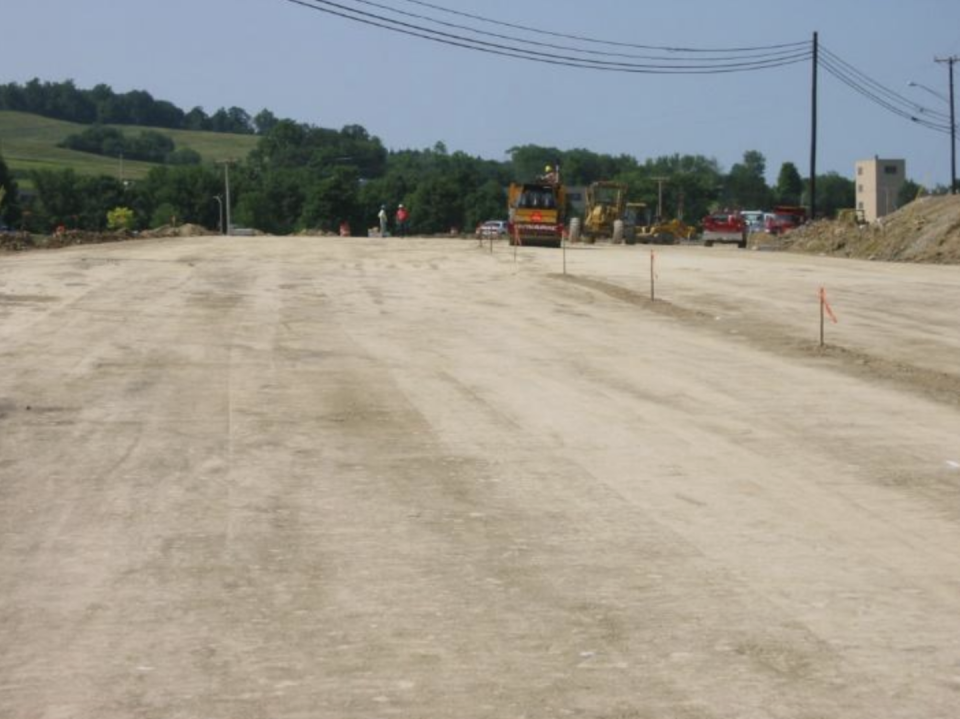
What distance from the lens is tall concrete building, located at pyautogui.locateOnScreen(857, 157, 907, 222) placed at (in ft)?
518

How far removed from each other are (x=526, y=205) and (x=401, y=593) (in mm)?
46791

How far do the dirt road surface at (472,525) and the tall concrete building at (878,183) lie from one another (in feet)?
453

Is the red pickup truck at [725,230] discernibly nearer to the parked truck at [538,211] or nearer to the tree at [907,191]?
the parked truck at [538,211]

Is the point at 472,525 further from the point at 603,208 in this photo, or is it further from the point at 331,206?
the point at 331,206

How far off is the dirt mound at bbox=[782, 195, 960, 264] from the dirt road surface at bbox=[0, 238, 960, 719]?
31964 millimetres

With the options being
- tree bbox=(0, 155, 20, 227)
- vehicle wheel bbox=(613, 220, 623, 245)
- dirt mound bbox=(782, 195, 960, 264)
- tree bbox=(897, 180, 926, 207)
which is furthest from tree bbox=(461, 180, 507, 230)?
dirt mound bbox=(782, 195, 960, 264)

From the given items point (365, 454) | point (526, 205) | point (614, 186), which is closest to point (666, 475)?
point (365, 454)

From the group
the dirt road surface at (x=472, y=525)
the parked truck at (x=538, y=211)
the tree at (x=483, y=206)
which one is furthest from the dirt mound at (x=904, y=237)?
the tree at (x=483, y=206)

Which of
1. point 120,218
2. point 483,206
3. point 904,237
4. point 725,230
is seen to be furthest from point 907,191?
point 904,237

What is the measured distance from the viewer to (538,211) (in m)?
55.1

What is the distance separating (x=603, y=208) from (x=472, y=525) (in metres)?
61.1

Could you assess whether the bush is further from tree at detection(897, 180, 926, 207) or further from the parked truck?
tree at detection(897, 180, 926, 207)

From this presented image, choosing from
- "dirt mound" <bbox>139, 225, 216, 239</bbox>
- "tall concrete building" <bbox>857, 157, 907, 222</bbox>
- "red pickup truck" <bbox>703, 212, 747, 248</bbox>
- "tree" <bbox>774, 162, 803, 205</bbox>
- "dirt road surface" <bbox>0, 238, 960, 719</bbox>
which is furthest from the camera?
"tree" <bbox>774, 162, 803, 205</bbox>

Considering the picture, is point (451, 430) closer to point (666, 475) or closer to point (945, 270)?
point (666, 475)
